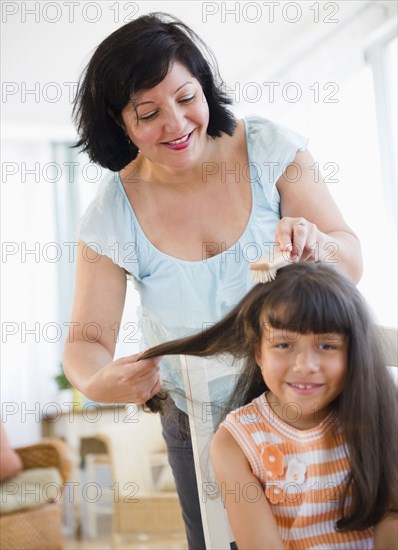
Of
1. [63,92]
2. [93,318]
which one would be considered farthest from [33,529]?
[63,92]

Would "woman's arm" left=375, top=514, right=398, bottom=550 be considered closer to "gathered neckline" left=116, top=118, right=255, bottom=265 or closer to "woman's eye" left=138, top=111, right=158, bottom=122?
"gathered neckline" left=116, top=118, right=255, bottom=265

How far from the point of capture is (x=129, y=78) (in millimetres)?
1297

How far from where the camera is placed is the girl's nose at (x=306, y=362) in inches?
40.3

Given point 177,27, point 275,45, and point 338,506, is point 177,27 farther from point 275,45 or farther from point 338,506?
point 275,45

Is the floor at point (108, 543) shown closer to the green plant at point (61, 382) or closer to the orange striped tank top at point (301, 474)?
the green plant at point (61, 382)

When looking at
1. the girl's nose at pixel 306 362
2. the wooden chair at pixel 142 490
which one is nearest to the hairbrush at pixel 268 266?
the girl's nose at pixel 306 362

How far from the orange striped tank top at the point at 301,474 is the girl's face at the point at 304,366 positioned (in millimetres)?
48

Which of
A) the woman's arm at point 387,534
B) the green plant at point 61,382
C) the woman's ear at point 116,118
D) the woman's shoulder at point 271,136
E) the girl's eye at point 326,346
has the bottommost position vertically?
the green plant at point 61,382

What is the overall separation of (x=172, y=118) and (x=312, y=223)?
29 cm

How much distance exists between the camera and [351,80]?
362cm

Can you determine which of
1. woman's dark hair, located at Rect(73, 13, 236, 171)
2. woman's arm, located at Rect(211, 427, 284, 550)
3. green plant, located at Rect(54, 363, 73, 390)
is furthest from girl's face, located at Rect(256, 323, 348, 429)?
green plant, located at Rect(54, 363, 73, 390)

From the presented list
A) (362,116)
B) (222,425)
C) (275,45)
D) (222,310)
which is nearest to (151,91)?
(222,310)

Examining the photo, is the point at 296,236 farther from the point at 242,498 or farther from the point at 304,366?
the point at 242,498

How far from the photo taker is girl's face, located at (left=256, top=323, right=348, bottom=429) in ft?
3.40
